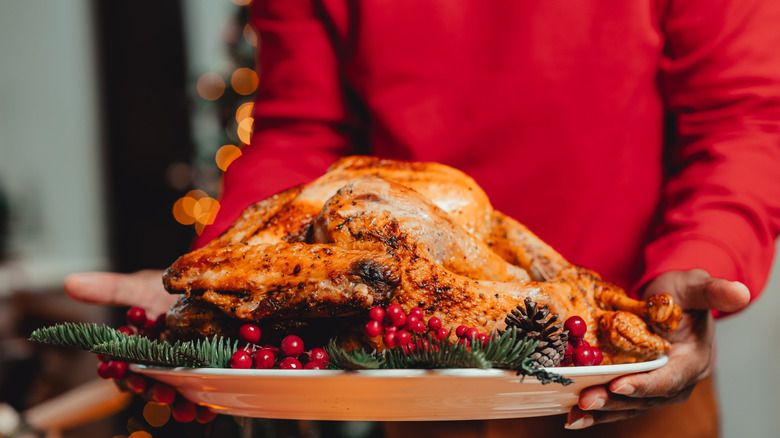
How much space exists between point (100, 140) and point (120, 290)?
11.6 feet

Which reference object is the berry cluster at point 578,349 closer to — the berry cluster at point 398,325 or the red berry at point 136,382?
the berry cluster at point 398,325

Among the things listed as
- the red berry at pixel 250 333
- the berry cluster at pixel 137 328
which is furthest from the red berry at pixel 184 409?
the red berry at pixel 250 333

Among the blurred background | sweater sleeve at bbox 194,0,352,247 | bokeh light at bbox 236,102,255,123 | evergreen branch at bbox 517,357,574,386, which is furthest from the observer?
the blurred background

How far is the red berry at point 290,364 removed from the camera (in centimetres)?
71

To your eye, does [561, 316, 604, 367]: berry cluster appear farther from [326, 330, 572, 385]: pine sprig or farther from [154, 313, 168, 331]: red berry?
[154, 313, 168, 331]: red berry

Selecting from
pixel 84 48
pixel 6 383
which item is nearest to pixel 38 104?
pixel 84 48

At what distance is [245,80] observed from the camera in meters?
2.79

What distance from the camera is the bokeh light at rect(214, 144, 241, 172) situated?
2.91 metres

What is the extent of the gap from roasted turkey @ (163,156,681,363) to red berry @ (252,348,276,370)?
0.18 feet

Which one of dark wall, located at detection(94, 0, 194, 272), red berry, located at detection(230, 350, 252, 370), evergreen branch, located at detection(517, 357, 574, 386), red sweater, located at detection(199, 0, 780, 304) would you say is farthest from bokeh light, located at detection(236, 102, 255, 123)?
evergreen branch, located at detection(517, 357, 574, 386)

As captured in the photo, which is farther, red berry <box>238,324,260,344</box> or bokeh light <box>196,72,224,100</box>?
bokeh light <box>196,72,224,100</box>

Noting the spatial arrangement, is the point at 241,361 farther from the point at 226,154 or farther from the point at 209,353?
the point at 226,154

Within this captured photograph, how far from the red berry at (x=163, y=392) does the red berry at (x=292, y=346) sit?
0.32 meters

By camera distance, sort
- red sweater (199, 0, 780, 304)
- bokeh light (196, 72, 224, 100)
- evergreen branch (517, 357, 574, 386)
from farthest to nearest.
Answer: bokeh light (196, 72, 224, 100)
red sweater (199, 0, 780, 304)
evergreen branch (517, 357, 574, 386)
